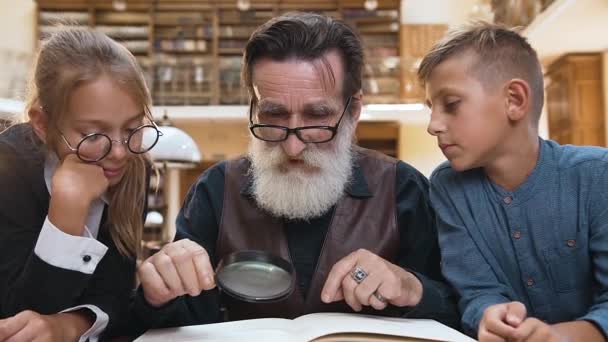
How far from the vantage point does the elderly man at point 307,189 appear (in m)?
1.53

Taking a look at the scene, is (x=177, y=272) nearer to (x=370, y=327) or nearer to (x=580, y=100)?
(x=370, y=327)

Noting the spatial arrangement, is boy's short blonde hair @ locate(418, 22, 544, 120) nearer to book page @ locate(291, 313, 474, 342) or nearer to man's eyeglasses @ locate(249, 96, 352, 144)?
man's eyeglasses @ locate(249, 96, 352, 144)

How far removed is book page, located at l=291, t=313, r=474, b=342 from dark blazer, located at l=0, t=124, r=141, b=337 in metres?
0.41

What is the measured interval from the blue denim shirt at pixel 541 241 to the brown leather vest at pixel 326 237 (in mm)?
290

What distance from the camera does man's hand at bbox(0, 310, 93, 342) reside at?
100 cm

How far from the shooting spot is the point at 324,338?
3.18 feet

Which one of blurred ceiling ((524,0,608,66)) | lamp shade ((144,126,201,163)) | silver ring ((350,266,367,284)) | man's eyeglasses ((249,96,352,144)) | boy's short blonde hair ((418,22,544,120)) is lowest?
lamp shade ((144,126,201,163))

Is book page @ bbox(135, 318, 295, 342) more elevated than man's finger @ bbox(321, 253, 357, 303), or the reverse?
man's finger @ bbox(321, 253, 357, 303)

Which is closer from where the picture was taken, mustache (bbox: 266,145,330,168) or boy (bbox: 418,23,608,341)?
boy (bbox: 418,23,608,341)

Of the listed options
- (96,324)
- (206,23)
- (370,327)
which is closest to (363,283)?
(370,327)

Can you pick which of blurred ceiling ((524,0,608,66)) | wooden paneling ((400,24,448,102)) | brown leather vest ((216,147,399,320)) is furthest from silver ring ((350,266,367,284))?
wooden paneling ((400,24,448,102))

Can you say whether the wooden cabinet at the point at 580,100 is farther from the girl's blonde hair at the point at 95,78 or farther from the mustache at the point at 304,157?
the girl's blonde hair at the point at 95,78

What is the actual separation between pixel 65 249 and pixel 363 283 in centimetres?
55

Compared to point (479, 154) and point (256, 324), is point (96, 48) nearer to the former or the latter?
point (256, 324)
